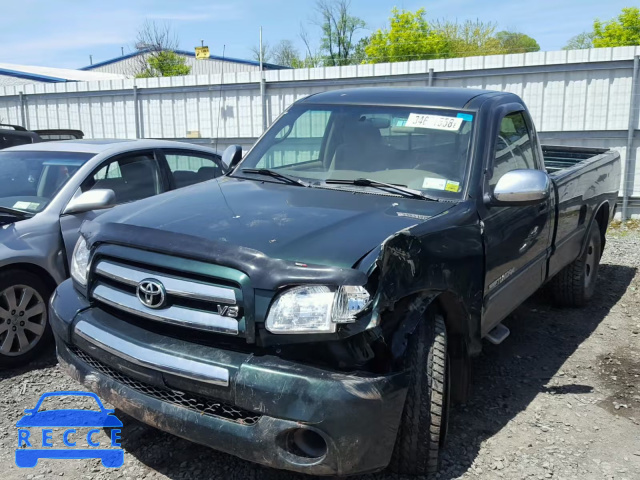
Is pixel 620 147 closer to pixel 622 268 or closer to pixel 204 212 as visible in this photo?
pixel 622 268

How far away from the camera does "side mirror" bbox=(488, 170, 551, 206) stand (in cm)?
323

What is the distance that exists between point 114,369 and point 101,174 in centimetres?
250

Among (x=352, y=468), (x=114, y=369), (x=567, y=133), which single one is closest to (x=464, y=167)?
(x=352, y=468)

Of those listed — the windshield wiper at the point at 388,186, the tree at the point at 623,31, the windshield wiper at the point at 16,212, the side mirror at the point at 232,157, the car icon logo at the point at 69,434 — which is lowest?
the car icon logo at the point at 69,434

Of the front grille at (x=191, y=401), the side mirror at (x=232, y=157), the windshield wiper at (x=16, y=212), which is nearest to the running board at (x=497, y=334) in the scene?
the front grille at (x=191, y=401)

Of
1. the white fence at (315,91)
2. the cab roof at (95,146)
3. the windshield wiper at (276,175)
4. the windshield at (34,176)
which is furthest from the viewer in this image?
the white fence at (315,91)

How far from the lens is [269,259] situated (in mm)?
2422

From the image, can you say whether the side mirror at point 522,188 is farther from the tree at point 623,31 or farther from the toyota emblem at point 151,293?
the tree at point 623,31

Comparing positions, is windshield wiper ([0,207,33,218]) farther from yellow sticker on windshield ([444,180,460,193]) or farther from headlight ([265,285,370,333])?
yellow sticker on windshield ([444,180,460,193])

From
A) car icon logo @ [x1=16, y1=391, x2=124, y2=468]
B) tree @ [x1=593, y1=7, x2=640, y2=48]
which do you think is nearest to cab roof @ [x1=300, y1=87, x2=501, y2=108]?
car icon logo @ [x1=16, y1=391, x2=124, y2=468]

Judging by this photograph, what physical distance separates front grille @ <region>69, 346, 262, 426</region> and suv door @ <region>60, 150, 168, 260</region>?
6.49 feet

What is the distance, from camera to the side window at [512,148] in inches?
148

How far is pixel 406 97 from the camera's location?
13.2 ft

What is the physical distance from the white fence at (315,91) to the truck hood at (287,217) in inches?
169
